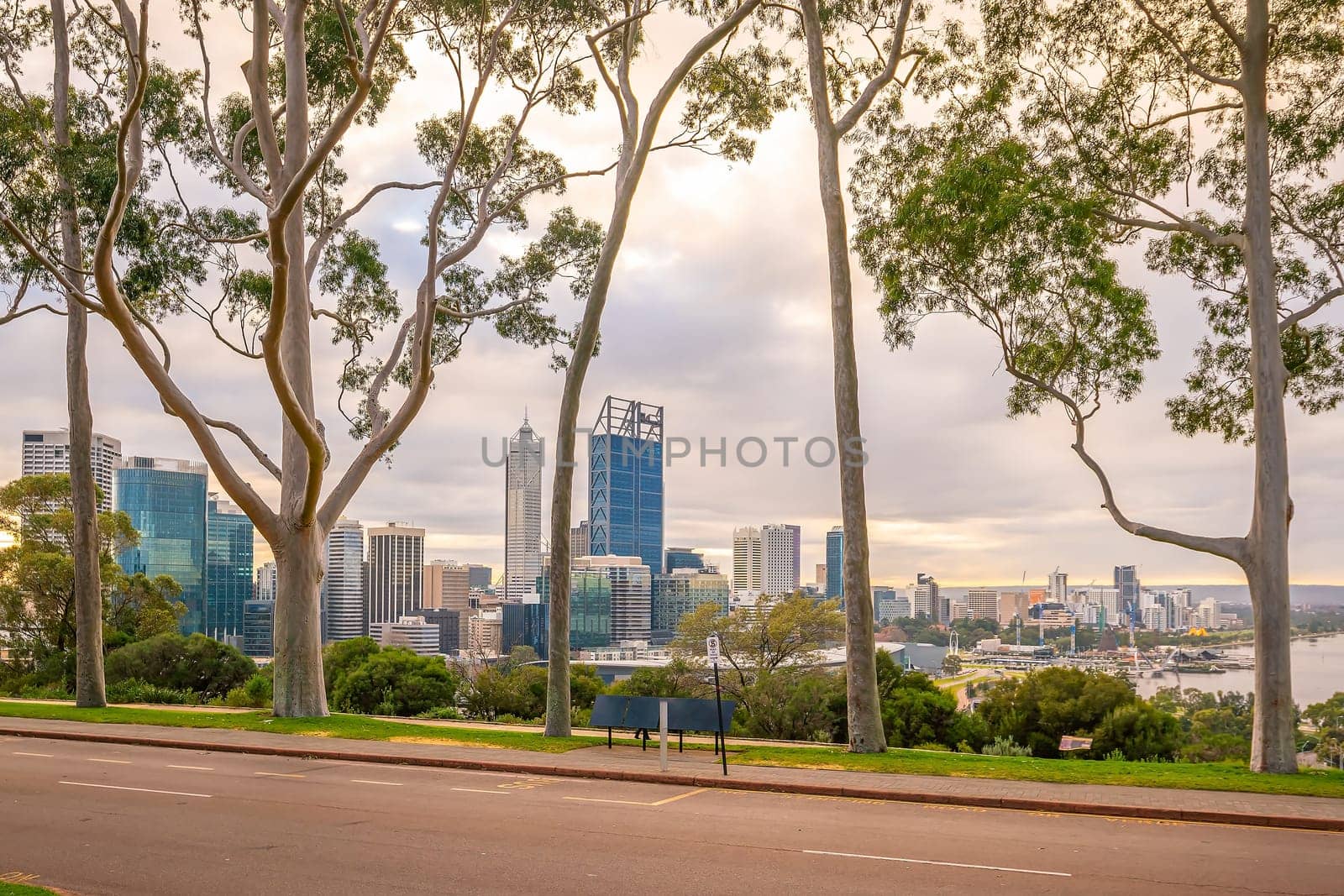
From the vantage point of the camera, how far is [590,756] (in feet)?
50.1

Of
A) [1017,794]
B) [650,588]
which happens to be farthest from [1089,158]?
[650,588]

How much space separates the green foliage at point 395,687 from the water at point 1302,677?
16754mm

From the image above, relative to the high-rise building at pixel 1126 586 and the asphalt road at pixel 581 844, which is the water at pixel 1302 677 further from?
the high-rise building at pixel 1126 586

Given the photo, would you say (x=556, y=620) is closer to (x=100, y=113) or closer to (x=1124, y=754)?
(x=1124, y=754)

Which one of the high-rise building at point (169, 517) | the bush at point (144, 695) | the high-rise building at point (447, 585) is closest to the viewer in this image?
the bush at point (144, 695)

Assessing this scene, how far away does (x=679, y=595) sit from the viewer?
70.8 m

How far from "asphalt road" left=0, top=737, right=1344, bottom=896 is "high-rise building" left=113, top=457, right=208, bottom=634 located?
238ft

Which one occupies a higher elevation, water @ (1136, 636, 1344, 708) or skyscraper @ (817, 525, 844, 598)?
skyscraper @ (817, 525, 844, 598)

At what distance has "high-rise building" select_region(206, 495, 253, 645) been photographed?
264ft

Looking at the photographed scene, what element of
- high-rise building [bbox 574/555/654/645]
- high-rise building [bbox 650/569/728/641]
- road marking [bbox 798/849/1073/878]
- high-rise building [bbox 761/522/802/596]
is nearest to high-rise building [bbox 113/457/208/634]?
high-rise building [bbox 574/555/654/645]

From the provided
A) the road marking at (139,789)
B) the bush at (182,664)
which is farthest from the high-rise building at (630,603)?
the road marking at (139,789)

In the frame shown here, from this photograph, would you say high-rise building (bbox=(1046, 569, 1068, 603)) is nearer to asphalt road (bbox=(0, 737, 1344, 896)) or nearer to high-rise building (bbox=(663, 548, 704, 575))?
asphalt road (bbox=(0, 737, 1344, 896))

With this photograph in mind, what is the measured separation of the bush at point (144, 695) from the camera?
2655 cm

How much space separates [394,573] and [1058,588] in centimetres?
5942
